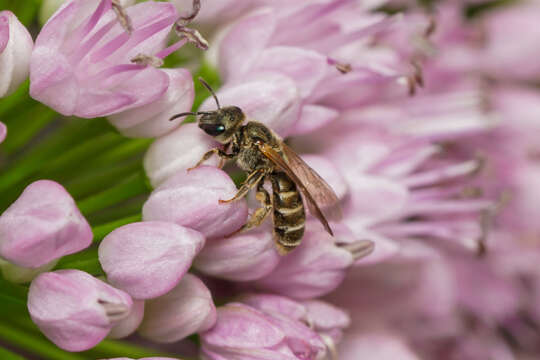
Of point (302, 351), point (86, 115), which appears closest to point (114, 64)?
point (86, 115)

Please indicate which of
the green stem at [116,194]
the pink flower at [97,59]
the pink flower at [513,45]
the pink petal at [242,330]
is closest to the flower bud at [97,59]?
the pink flower at [97,59]

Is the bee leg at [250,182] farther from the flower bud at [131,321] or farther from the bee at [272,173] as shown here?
the flower bud at [131,321]

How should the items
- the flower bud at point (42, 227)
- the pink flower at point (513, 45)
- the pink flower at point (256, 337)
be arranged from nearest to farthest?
the flower bud at point (42, 227) < the pink flower at point (256, 337) < the pink flower at point (513, 45)

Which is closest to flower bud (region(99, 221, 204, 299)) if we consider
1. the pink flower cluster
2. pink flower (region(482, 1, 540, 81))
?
the pink flower cluster

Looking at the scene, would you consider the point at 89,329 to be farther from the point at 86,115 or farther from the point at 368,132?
the point at 368,132

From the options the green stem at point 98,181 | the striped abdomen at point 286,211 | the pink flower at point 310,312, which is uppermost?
the green stem at point 98,181
